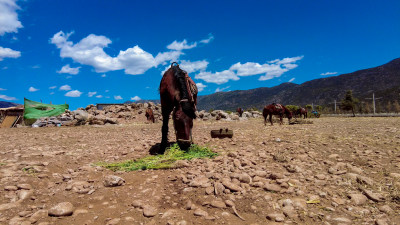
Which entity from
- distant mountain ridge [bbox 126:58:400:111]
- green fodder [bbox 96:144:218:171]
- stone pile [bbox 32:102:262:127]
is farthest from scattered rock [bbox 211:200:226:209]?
distant mountain ridge [bbox 126:58:400:111]

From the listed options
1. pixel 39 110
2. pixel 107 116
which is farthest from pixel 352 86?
pixel 39 110

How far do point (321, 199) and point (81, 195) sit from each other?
311 cm

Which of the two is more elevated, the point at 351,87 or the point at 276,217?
the point at 351,87

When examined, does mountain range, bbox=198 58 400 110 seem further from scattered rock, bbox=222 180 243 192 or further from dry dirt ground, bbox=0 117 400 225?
scattered rock, bbox=222 180 243 192

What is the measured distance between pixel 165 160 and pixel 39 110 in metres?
22.0

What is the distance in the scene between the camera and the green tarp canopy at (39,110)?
63.3ft

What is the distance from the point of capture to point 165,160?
4.18 meters

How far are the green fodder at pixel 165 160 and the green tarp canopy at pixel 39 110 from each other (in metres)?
20.3

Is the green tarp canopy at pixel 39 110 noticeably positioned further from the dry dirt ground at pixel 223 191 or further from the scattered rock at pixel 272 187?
the scattered rock at pixel 272 187

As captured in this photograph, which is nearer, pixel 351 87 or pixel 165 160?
pixel 165 160

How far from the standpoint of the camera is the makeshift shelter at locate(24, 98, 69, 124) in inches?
756

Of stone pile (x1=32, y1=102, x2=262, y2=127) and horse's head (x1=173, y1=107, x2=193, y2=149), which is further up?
stone pile (x1=32, y1=102, x2=262, y2=127)

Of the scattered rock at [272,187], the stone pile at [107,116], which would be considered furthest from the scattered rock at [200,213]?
the stone pile at [107,116]

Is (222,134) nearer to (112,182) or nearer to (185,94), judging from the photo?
(185,94)
